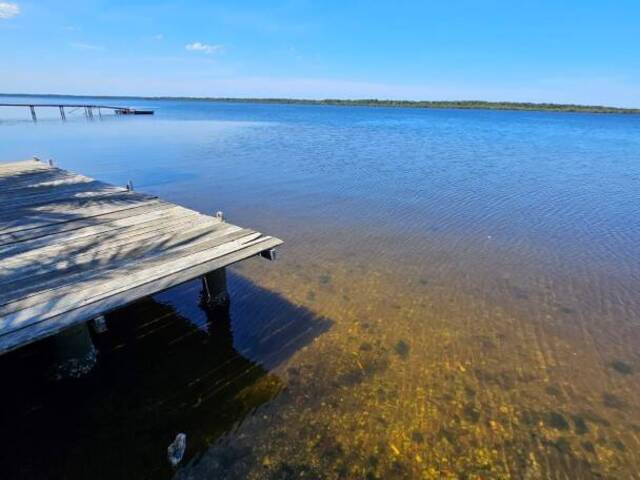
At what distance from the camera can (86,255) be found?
20.3ft

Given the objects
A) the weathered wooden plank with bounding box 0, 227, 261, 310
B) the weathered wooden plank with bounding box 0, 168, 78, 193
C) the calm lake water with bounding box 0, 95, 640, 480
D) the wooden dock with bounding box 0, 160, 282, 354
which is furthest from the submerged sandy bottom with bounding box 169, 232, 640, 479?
the weathered wooden plank with bounding box 0, 168, 78, 193

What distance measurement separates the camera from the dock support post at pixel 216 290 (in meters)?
7.50

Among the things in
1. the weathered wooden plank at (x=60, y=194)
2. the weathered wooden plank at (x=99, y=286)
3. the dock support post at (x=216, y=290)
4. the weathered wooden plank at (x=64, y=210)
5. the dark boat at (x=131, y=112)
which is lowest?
the dark boat at (x=131, y=112)

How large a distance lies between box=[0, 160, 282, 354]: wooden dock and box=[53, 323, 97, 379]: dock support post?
809mm

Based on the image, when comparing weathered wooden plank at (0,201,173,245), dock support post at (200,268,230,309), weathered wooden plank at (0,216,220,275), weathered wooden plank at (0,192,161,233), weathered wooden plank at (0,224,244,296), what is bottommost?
dock support post at (200,268,230,309)


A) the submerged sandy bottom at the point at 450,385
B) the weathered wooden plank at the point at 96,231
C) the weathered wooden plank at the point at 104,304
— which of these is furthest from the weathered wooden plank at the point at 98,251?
the submerged sandy bottom at the point at 450,385

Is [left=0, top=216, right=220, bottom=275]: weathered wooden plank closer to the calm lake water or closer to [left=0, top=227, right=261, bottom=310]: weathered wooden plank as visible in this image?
[left=0, top=227, right=261, bottom=310]: weathered wooden plank

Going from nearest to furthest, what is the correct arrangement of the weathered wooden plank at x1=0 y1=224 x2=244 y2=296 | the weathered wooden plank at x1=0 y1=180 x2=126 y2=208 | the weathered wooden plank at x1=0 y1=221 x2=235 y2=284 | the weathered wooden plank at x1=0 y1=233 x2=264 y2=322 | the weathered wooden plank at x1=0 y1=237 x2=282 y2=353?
1. the weathered wooden plank at x1=0 y1=237 x2=282 y2=353
2. the weathered wooden plank at x1=0 y1=233 x2=264 y2=322
3. the weathered wooden plank at x1=0 y1=224 x2=244 y2=296
4. the weathered wooden plank at x1=0 y1=221 x2=235 y2=284
5. the weathered wooden plank at x1=0 y1=180 x2=126 y2=208

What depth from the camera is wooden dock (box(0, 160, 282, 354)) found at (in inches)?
181

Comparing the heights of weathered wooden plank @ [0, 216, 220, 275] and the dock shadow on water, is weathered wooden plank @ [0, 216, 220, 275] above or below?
above

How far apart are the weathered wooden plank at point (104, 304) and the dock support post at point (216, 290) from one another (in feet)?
4.53

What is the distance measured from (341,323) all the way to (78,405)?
464cm

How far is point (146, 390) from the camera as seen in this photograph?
5.57 metres

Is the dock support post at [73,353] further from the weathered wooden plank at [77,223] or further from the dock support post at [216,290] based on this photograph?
the weathered wooden plank at [77,223]
